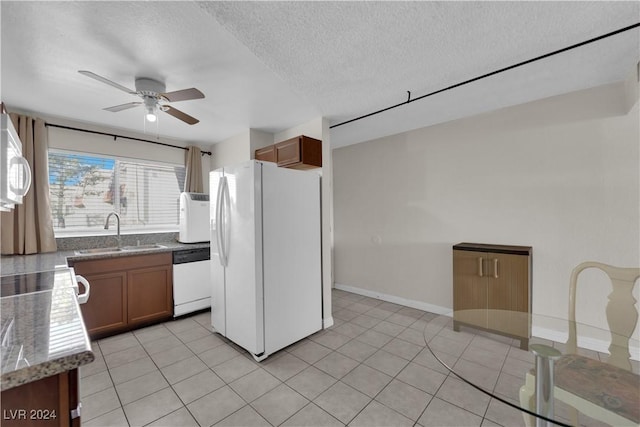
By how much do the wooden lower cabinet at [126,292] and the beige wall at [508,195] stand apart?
2.77 m

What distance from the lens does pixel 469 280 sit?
2.83m

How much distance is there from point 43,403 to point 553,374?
1992 millimetres

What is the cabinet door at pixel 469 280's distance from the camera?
275cm

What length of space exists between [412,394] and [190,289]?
2.77 meters

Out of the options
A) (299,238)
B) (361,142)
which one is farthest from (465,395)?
(361,142)

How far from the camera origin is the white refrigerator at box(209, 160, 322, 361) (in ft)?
7.74

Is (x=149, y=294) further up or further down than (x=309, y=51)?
further down

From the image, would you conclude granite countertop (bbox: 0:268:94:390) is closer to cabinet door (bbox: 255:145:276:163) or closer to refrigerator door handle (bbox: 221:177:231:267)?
refrigerator door handle (bbox: 221:177:231:267)

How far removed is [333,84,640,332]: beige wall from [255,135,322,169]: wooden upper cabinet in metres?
1.38

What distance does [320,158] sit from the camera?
120 inches

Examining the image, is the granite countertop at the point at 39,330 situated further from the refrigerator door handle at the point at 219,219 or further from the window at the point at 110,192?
the window at the point at 110,192

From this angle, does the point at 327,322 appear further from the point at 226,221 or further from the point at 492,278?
the point at 492,278

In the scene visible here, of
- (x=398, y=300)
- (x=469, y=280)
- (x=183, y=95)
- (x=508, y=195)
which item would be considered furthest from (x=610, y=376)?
(x=183, y=95)

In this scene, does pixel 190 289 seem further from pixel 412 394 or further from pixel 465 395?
pixel 465 395
